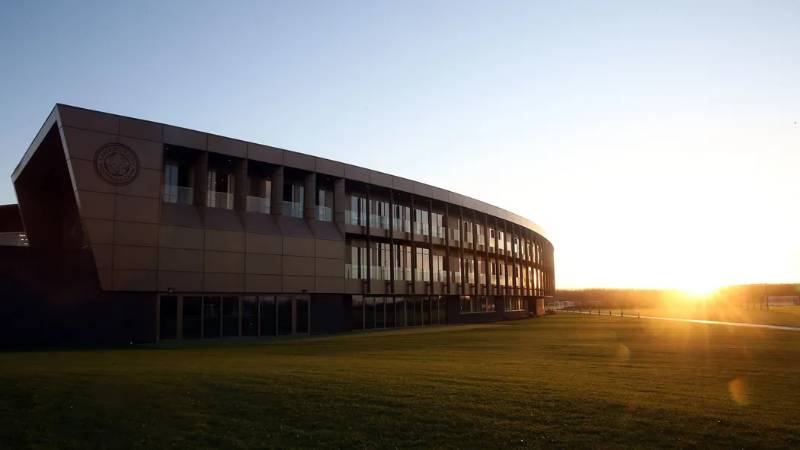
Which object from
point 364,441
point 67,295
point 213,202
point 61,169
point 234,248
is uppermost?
point 61,169

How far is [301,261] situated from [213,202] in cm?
687

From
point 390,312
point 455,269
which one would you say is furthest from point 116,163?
point 455,269

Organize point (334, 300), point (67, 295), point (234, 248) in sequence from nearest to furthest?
point (67, 295)
point (234, 248)
point (334, 300)

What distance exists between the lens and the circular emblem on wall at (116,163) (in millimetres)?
31812

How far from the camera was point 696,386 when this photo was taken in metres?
16.1

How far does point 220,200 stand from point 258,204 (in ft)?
9.03

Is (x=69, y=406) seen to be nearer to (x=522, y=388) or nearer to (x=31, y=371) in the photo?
(x=31, y=371)

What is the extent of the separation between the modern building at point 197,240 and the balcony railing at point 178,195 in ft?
A: 0.26

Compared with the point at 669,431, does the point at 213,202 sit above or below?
above

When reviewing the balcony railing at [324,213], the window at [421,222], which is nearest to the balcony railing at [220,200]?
the balcony railing at [324,213]

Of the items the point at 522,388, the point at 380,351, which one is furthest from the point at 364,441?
the point at 380,351

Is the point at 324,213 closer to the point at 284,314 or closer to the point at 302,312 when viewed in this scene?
the point at 302,312

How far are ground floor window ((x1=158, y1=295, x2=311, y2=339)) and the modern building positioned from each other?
0.07m

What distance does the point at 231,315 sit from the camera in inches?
1474
